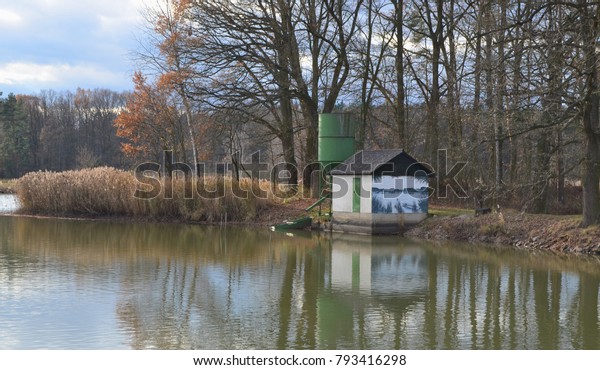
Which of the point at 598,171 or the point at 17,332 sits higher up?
the point at 598,171

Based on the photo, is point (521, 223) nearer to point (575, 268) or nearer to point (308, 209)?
point (575, 268)

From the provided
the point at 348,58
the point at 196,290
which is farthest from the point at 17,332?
the point at 348,58

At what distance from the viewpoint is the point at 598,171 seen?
1587 centimetres

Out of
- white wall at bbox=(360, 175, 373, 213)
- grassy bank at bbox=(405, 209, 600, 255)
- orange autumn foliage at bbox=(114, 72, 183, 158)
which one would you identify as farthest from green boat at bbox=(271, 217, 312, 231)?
orange autumn foliage at bbox=(114, 72, 183, 158)

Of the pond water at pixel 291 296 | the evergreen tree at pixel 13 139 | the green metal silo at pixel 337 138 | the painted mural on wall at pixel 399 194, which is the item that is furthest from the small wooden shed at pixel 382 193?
the evergreen tree at pixel 13 139

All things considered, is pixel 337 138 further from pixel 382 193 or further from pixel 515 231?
pixel 515 231

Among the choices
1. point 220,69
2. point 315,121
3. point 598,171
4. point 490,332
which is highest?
point 220,69

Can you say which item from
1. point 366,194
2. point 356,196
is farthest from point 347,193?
point 366,194

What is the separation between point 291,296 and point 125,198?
15849 millimetres

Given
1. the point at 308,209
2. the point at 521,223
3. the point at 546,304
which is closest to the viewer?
the point at 546,304

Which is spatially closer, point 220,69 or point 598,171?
point 598,171

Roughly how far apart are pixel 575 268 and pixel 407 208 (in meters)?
6.85

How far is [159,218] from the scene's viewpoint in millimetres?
24266

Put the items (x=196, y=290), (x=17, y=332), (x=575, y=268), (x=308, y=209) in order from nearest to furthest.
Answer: (x=17, y=332), (x=196, y=290), (x=575, y=268), (x=308, y=209)
